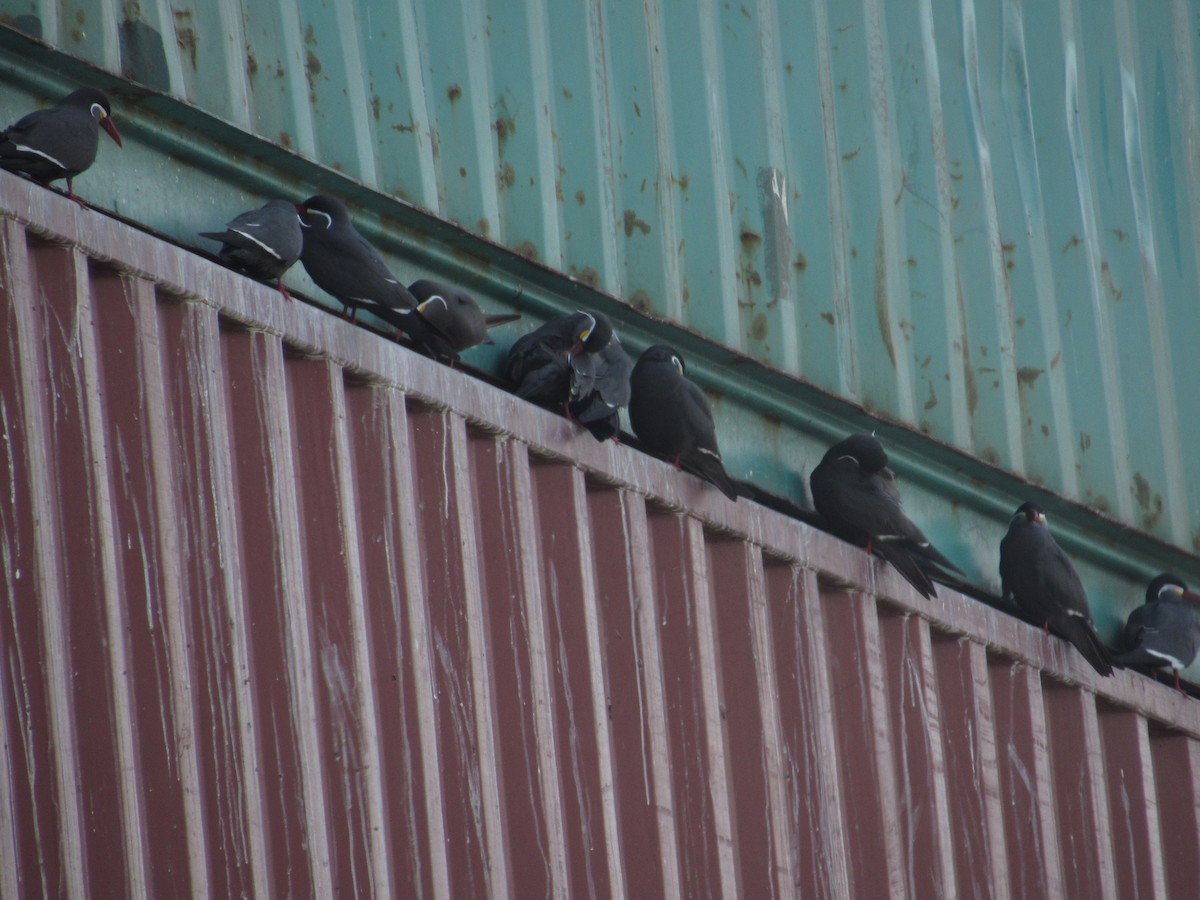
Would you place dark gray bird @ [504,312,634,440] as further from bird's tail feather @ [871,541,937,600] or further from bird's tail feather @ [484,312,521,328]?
bird's tail feather @ [871,541,937,600]

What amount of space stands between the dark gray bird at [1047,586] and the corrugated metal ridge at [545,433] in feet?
0.38

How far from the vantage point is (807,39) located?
29.8 ft

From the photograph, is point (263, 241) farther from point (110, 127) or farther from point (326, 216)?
point (110, 127)

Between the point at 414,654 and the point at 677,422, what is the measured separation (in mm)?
1710

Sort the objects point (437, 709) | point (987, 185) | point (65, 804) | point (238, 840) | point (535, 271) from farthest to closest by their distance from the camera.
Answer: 1. point (987, 185)
2. point (535, 271)
3. point (437, 709)
4. point (238, 840)
5. point (65, 804)

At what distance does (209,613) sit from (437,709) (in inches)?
38.8

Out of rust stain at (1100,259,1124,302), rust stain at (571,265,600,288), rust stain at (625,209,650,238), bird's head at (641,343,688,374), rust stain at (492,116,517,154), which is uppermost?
rust stain at (1100,259,1124,302)

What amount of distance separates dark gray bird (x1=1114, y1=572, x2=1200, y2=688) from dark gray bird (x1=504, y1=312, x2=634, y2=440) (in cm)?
349

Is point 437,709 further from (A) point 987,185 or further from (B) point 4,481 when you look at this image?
(A) point 987,185

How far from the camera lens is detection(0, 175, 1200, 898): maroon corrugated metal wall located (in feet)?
18.4

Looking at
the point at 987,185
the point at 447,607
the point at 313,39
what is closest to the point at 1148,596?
the point at 987,185

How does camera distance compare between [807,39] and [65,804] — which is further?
[807,39]

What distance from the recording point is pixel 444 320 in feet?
23.4

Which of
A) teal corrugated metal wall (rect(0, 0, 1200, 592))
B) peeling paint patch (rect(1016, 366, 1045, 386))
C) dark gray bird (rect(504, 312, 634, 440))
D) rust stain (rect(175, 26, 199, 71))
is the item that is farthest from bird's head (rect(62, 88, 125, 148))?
peeling paint patch (rect(1016, 366, 1045, 386))
